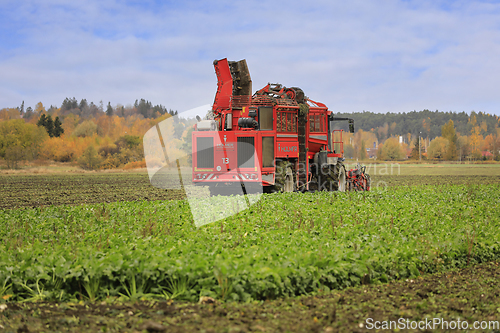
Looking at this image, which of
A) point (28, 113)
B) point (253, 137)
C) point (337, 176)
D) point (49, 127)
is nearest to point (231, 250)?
point (253, 137)

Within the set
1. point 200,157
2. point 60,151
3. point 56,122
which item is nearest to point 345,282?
point 200,157

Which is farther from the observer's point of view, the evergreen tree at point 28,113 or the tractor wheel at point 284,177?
the evergreen tree at point 28,113

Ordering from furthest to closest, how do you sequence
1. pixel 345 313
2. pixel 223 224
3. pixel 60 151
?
pixel 60 151, pixel 223 224, pixel 345 313

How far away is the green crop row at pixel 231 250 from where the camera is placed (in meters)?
5.89

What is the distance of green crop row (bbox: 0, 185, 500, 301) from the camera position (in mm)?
5891

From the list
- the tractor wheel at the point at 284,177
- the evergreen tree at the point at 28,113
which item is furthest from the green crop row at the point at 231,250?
the evergreen tree at the point at 28,113

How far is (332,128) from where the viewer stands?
68.5ft

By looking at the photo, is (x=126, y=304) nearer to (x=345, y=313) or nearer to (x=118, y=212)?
(x=345, y=313)

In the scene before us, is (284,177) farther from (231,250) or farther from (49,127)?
(49,127)

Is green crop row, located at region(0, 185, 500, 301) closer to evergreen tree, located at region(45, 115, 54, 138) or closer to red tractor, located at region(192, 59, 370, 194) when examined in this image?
red tractor, located at region(192, 59, 370, 194)

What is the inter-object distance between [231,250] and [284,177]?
1041 cm

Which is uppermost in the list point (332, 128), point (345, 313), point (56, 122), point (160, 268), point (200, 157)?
point (56, 122)

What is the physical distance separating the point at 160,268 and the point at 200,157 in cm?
1094

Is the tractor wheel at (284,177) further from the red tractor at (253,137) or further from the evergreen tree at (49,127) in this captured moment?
the evergreen tree at (49,127)
